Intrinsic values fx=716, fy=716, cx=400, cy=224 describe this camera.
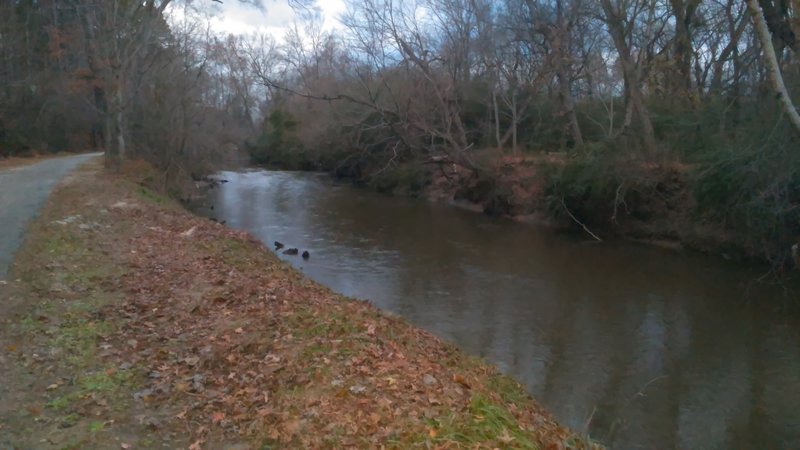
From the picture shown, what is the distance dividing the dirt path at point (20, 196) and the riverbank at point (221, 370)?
0.71 m

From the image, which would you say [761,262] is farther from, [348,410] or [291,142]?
[291,142]

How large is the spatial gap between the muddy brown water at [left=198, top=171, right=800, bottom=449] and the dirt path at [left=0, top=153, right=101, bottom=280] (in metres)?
6.74

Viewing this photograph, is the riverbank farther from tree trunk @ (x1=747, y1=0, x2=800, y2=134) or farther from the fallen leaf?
tree trunk @ (x1=747, y1=0, x2=800, y2=134)

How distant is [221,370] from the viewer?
6.98 meters

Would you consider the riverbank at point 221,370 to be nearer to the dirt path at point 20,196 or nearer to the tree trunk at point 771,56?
the dirt path at point 20,196

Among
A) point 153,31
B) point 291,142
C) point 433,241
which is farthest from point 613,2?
point 291,142

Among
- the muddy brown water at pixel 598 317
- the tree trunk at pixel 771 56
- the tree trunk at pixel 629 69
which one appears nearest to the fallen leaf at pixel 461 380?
the muddy brown water at pixel 598 317

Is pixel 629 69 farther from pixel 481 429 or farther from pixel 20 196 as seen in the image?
pixel 481 429

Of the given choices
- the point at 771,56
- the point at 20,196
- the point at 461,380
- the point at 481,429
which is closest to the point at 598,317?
the point at 771,56

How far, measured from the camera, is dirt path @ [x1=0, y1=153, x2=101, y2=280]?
12.4 metres

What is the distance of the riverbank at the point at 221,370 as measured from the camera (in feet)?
18.0

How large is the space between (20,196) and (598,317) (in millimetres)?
14654

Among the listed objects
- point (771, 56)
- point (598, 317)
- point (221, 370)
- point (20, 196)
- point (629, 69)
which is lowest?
point (598, 317)

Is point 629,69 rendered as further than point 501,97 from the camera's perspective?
No
